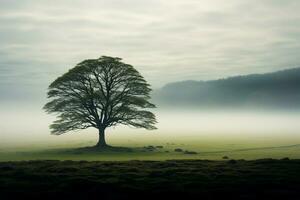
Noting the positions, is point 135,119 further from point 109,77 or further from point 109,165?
point 109,165

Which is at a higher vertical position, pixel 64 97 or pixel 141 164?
pixel 64 97

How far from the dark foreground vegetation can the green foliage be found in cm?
3559

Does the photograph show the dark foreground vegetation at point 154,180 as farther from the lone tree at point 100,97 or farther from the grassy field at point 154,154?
the lone tree at point 100,97

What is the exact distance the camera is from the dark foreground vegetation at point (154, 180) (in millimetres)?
32375

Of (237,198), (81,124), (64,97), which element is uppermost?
(64,97)

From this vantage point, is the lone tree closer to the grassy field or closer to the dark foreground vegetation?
the grassy field

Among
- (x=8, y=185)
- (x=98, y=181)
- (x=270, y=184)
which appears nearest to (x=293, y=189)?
(x=270, y=184)

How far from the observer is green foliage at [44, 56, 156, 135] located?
8031 cm

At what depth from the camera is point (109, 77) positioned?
8169cm

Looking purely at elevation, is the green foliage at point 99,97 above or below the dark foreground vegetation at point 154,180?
above

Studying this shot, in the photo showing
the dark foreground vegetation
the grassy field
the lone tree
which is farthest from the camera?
the lone tree

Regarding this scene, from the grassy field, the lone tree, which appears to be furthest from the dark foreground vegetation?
the lone tree

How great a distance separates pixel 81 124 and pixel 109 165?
37.1 metres

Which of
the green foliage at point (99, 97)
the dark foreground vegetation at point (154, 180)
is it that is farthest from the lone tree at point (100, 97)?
the dark foreground vegetation at point (154, 180)
